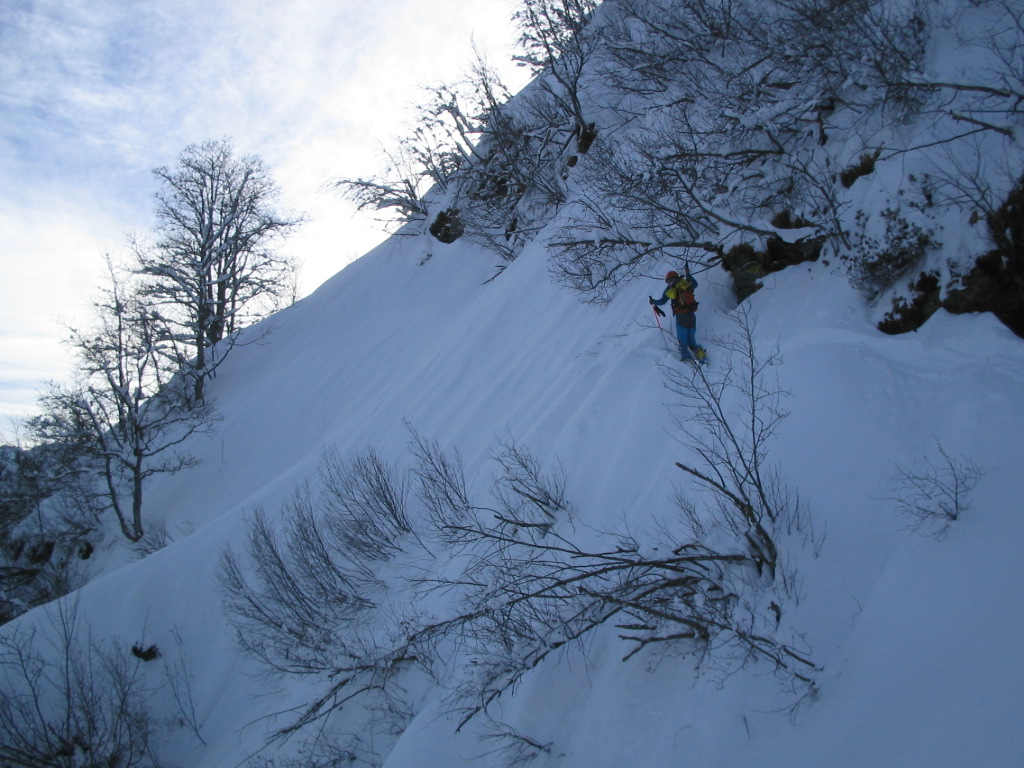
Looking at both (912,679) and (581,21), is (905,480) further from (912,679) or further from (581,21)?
(581,21)

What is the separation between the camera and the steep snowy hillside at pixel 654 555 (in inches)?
125

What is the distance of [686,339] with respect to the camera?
671cm

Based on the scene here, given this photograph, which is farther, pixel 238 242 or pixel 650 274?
pixel 238 242

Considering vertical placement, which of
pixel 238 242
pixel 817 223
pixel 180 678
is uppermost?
pixel 238 242

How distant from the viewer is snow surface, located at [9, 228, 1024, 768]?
2.90 metres

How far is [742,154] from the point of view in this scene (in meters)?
7.09

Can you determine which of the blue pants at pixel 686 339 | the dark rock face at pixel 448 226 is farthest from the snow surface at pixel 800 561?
the dark rock face at pixel 448 226

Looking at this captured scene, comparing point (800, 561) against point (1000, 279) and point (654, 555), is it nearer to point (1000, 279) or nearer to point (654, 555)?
point (654, 555)

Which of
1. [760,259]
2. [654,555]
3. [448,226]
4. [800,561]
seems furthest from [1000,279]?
[448,226]

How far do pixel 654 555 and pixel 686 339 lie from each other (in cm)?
319

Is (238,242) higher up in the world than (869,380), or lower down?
higher up

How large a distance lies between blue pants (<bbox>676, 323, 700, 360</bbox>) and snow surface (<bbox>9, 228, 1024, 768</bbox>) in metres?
0.41

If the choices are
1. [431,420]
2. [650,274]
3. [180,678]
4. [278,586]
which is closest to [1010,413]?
[650,274]

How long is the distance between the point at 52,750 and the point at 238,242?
15.3 metres
